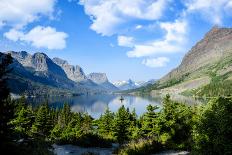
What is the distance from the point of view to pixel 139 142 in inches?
1027

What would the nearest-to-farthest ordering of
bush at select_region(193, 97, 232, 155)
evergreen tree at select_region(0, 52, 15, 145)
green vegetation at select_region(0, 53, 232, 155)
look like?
1. evergreen tree at select_region(0, 52, 15, 145)
2. green vegetation at select_region(0, 53, 232, 155)
3. bush at select_region(193, 97, 232, 155)

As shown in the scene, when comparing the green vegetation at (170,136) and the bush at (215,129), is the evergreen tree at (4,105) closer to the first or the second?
the green vegetation at (170,136)

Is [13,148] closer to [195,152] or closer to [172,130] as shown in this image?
[195,152]

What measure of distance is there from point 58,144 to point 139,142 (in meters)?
11.5

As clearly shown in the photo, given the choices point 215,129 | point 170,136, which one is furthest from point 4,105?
point 170,136

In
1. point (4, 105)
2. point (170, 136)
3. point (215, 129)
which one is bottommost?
Result: point (170, 136)

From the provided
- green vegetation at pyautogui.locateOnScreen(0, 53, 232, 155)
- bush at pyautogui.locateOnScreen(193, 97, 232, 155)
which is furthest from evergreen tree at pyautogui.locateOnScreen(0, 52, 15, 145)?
bush at pyautogui.locateOnScreen(193, 97, 232, 155)

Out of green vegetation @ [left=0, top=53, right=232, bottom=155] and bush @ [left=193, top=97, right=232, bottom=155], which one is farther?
bush @ [left=193, top=97, right=232, bottom=155]

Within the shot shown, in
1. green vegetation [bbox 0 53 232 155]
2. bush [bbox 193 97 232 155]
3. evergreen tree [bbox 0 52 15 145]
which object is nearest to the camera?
evergreen tree [bbox 0 52 15 145]

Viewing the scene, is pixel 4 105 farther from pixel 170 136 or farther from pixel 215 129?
pixel 170 136

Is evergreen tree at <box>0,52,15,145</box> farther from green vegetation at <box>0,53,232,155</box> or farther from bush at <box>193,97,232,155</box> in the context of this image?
bush at <box>193,97,232,155</box>

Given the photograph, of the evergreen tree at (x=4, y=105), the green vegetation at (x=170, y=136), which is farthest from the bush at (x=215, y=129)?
the evergreen tree at (x=4, y=105)

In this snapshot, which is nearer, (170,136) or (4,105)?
(4,105)

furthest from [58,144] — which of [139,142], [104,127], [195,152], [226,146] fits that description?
[104,127]
